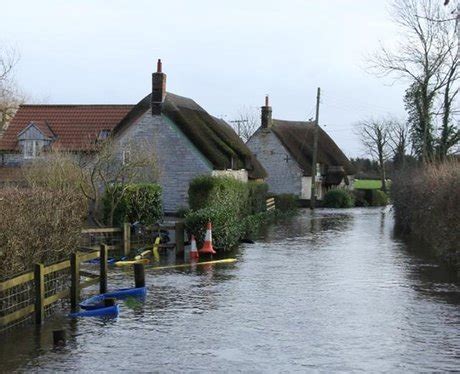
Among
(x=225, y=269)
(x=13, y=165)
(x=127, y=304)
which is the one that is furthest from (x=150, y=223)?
(x=13, y=165)

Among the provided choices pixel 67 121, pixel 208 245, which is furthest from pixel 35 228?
pixel 67 121

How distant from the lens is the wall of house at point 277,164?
2445 inches

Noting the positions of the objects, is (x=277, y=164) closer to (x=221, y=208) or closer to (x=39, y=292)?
(x=221, y=208)

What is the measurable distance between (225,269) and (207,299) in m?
4.63

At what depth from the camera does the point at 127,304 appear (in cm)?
1397

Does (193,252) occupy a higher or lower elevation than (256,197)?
lower

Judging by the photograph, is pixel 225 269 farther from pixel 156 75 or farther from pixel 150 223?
pixel 156 75

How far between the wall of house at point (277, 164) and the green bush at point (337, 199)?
2.57 metres

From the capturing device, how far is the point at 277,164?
62.7 metres

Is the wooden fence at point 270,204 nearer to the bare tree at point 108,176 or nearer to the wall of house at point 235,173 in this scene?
the wall of house at point 235,173

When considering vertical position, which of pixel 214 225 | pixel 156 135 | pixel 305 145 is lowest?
pixel 214 225

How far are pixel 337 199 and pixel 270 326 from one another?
165 feet

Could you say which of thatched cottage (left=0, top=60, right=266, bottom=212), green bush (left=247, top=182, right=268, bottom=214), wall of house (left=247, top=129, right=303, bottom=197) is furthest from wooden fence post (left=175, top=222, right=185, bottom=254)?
wall of house (left=247, top=129, right=303, bottom=197)

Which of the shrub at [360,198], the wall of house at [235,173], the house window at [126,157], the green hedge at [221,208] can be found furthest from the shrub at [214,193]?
the shrub at [360,198]
